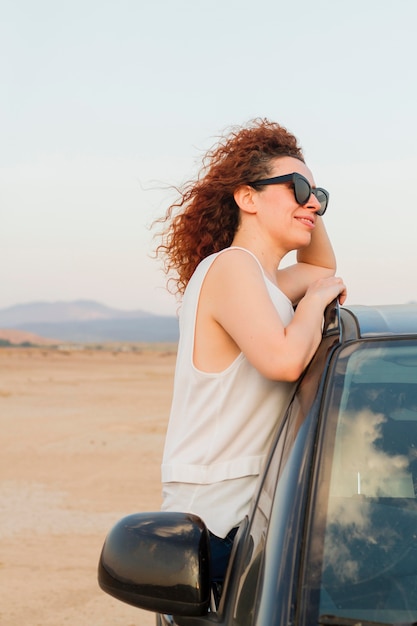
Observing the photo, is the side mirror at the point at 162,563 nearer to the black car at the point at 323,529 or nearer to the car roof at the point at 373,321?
the black car at the point at 323,529

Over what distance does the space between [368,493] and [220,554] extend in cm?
51

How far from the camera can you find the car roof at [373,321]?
7.69 ft

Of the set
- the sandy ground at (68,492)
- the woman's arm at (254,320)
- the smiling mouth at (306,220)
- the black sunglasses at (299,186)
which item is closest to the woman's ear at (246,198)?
the black sunglasses at (299,186)

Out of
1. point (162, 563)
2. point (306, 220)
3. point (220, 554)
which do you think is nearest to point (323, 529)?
point (162, 563)

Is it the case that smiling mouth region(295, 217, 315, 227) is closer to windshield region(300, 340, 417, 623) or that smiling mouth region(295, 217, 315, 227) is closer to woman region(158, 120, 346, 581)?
woman region(158, 120, 346, 581)

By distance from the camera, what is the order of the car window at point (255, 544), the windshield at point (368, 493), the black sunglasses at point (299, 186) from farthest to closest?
the black sunglasses at point (299, 186) < the car window at point (255, 544) < the windshield at point (368, 493)

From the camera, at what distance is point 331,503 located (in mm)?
1976

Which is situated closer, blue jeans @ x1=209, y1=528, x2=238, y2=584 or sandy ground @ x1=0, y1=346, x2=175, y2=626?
blue jeans @ x1=209, y1=528, x2=238, y2=584

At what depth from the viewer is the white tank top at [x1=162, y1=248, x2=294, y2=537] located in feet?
8.25

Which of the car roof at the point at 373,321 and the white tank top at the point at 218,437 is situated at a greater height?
the car roof at the point at 373,321

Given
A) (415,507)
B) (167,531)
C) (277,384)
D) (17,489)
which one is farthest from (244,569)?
(17,489)

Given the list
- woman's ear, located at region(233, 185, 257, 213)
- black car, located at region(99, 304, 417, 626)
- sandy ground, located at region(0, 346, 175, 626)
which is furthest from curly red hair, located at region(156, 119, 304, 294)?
sandy ground, located at region(0, 346, 175, 626)

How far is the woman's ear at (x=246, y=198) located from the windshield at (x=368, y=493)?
86 centimetres

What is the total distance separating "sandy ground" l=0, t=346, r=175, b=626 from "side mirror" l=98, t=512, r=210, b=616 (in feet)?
12.6
